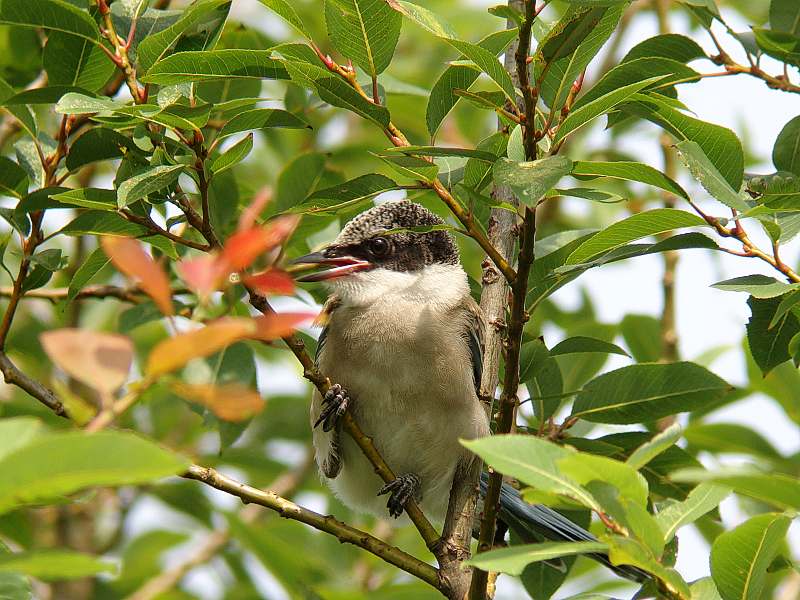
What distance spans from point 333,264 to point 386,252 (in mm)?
588

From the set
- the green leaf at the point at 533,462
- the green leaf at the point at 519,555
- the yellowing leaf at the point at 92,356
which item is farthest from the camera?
the green leaf at the point at 519,555

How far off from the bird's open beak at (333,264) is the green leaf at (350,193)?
1062 millimetres

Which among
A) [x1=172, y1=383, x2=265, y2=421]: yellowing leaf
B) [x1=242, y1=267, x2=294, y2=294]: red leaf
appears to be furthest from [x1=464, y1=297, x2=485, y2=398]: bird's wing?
[x1=172, y1=383, x2=265, y2=421]: yellowing leaf

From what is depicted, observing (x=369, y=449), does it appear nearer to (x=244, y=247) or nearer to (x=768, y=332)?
(x=768, y=332)

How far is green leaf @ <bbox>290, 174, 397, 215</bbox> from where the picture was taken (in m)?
2.96

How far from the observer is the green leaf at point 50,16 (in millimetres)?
2953

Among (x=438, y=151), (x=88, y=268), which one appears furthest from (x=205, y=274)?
(x=88, y=268)

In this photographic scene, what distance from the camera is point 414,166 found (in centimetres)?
271

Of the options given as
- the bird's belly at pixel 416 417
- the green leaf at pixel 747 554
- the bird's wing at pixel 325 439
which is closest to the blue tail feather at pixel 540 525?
the bird's belly at pixel 416 417

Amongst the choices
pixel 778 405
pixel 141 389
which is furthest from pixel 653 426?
pixel 141 389

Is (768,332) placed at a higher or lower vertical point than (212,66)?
lower

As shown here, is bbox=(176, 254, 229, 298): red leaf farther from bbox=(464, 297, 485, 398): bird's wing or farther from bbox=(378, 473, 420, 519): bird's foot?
bbox=(464, 297, 485, 398): bird's wing

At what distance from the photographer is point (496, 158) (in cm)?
267

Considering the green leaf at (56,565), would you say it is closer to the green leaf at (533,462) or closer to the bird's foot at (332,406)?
the green leaf at (533,462)
